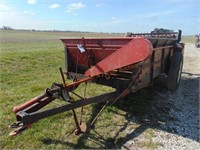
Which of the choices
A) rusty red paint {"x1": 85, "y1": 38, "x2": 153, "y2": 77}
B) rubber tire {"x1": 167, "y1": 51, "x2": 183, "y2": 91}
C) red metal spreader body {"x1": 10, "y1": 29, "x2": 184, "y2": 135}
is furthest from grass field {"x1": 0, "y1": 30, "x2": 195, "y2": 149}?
rubber tire {"x1": 167, "y1": 51, "x2": 183, "y2": 91}

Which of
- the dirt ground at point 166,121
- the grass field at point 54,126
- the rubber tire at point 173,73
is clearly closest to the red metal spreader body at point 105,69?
the rubber tire at point 173,73

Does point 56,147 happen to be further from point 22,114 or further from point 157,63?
point 157,63

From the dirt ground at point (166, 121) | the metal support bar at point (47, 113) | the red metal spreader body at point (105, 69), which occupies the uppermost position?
the red metal spreader body at point (105, 69)

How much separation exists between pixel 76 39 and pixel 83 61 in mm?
500

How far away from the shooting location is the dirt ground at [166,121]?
11.4 ft

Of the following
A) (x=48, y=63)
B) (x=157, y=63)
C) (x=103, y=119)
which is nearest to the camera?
(x=103, y=119)

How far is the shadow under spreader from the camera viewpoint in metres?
3.41

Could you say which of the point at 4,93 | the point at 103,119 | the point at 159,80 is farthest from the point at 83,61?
the point at 159,80

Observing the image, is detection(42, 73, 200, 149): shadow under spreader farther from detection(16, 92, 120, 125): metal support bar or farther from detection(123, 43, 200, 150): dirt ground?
detection(16, 92, 120, 125): metal support bar

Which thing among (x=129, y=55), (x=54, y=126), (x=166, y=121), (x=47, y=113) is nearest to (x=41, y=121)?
(x=54, y=126)

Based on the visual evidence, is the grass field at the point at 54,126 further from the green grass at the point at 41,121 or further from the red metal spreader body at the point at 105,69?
the red metal spreader body at the point at 105,69

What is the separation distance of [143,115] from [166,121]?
0.46 m

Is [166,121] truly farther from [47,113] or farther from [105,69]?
[47,113]

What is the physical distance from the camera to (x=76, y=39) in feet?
14.5
